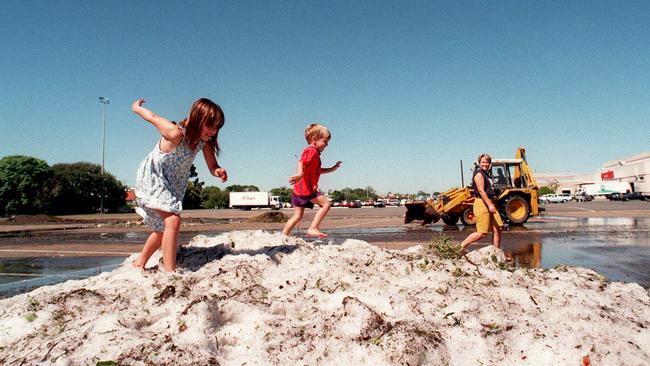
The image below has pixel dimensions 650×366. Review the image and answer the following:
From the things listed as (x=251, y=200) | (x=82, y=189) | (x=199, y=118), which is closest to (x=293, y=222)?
(x=199, y=118)

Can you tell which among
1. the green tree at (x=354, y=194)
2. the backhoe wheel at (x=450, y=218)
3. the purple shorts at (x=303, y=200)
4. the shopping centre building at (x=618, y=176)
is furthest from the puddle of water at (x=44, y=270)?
the green tree at (x=354, y=194)

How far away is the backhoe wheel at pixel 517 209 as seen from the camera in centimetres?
1400

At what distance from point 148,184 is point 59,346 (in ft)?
5.86

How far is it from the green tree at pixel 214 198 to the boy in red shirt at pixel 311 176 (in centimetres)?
8956

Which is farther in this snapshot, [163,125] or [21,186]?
[21,186]

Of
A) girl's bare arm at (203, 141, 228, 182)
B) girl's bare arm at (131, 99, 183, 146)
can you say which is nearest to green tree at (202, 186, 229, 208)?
girl's bare arm at (203, 141, 228, 182)

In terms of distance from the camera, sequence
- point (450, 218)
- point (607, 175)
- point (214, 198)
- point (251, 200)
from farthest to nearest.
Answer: point (607, 175)
point (214, 198)
point (251, 200)
point (450, 218)

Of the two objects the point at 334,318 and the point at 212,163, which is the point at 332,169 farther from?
the point at 334,318

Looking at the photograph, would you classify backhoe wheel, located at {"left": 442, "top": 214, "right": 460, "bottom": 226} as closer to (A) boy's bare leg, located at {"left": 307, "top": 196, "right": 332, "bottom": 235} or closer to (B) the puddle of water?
(A) boy's bare leg, located at {"left": 307, "top": 196, "right": 332, "bottom": 235}

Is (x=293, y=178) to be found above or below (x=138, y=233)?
above

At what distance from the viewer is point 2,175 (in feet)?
151

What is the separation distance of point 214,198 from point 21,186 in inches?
1881

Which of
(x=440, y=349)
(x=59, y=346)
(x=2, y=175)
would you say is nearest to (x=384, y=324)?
(x=440, y=349)

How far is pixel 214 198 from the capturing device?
9294 centimetres
